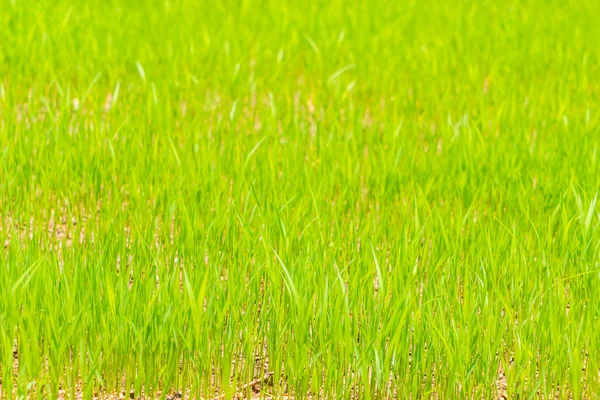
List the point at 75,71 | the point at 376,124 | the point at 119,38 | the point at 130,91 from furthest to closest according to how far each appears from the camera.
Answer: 1. the point at 119,38
2. the point at 75,71
3. the point at 130,91
4. the point at 376,124

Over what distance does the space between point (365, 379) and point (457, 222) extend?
868 mm

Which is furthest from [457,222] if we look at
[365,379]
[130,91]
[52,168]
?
[130,91]

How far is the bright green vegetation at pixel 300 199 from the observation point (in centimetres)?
220

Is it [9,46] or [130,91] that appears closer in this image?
[130,91]

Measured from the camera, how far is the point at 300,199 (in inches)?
118

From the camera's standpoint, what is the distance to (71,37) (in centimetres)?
466

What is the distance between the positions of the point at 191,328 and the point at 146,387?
181 millimetres

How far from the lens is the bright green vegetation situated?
7.22 ft

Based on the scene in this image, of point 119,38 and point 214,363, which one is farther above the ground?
point 119,38

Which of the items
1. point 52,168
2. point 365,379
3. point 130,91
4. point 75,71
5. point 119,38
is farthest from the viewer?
point 119,38

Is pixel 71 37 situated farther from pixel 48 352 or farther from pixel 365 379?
pixel 365 379

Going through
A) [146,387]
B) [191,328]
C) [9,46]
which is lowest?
[146,387]

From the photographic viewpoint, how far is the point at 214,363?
7.38ft

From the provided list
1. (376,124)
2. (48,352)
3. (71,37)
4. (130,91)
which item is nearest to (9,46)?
(71,37)
